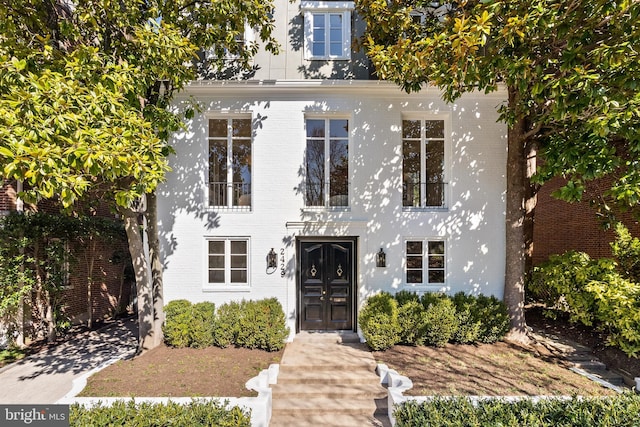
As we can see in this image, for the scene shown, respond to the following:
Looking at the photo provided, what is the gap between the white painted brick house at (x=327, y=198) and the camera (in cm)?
772

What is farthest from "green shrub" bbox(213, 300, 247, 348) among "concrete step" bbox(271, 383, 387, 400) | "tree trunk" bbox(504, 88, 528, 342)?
"tree trunk" bbox(504, 88, 528, 342)

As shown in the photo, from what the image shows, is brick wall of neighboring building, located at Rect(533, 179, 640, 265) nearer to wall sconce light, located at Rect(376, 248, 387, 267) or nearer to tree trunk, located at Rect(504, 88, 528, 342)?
tree trunk, located at Rect(504, 88, 528, 342)

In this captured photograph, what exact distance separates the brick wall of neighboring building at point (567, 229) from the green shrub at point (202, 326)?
11086 millimetres

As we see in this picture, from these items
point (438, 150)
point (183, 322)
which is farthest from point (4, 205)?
point (438, 150)

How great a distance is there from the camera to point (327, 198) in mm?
7961

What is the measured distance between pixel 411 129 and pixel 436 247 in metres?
3.22

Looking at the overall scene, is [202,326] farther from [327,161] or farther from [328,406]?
[327,161]

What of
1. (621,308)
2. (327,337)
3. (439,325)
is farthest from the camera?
(327,337)

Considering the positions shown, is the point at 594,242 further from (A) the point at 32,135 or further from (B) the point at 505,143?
(A) the point at 32,135

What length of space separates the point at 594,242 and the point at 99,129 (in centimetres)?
1368

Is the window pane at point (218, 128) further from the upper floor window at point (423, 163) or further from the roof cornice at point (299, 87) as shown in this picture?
the upper floor window at point (423, 163)

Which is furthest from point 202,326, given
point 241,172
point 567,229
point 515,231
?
point 567,229

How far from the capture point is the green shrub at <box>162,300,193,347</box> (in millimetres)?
6953

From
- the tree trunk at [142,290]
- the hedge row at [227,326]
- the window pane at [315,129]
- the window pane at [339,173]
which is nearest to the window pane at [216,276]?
the hedge row at [227,326]
